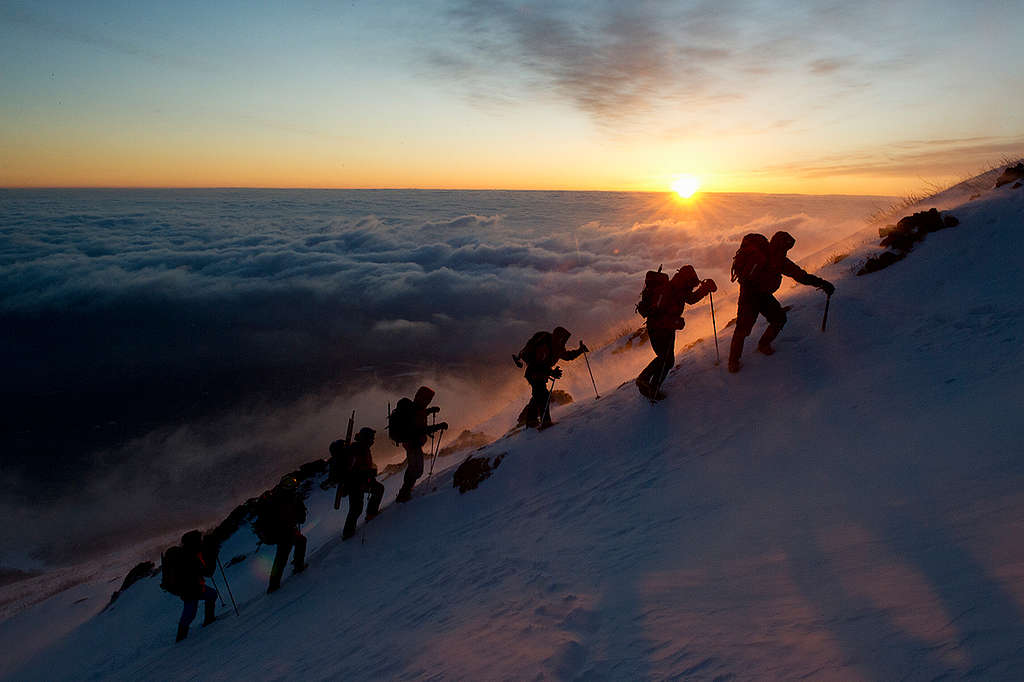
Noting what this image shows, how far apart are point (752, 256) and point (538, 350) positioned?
390 cm

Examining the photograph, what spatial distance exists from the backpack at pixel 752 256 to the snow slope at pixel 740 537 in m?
1.71

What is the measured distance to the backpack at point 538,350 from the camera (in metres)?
9.37

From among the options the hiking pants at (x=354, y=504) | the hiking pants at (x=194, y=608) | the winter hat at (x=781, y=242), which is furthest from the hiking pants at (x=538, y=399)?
→ the hiking pants at (x=194, y=608)

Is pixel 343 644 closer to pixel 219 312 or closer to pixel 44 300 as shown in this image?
pixel 219 312

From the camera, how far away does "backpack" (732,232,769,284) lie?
7773 millimetres

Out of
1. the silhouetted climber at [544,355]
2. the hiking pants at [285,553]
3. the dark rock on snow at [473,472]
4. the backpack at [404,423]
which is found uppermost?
the silhouetted climber at [544,355]

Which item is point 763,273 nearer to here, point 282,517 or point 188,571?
point 282,517

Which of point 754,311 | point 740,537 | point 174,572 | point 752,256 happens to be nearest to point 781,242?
point 752,256

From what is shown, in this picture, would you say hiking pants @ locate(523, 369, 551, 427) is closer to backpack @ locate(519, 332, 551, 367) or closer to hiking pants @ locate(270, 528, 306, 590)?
backpack @ locate(519, 332, 551, 367)

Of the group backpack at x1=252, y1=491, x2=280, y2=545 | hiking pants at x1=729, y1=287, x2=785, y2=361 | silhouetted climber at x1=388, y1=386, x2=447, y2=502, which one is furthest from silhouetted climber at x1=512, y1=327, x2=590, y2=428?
backpack at x1=252, y1=491, x2=280, y2=545

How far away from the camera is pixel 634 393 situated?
32.0ft

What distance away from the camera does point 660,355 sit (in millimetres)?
8680

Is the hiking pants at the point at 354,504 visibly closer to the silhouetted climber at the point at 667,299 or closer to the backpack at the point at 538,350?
the backpack at the point at 538,350

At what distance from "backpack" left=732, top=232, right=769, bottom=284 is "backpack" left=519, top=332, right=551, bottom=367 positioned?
336 cm
